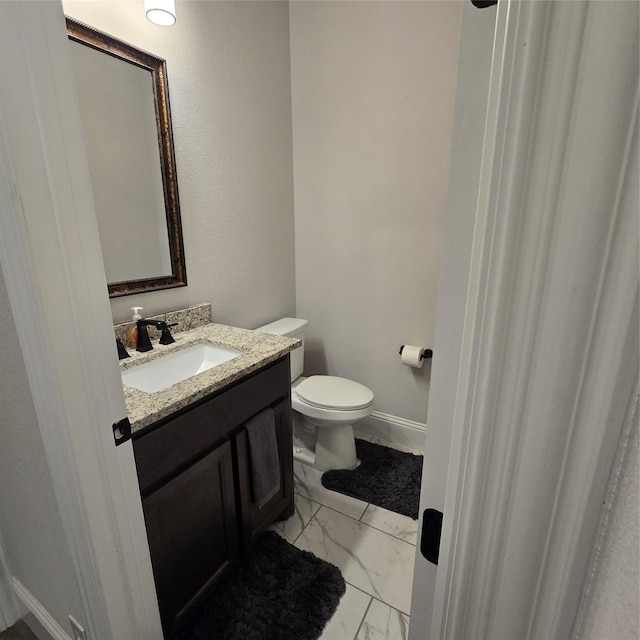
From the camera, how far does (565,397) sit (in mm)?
311

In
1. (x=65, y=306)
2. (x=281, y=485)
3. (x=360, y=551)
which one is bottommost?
(x=360, y=551)

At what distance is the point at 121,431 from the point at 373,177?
5.81ft

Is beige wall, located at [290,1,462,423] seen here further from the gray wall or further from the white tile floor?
the gray wall

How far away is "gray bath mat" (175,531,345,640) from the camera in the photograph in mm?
1211

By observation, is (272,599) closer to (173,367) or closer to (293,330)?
(173,367)

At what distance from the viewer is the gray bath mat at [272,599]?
1211mm

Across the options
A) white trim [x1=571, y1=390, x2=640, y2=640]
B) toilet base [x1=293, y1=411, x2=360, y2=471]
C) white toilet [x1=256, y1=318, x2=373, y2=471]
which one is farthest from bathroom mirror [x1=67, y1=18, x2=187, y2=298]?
white trim [x1=571, y1=390, x2=640, y2=640]

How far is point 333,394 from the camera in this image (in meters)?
1.95

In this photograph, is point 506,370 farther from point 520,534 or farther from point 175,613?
point 175,613

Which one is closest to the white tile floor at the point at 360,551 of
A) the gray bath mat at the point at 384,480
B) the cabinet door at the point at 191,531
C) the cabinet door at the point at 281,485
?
the gray bath mat at the point at 384,480

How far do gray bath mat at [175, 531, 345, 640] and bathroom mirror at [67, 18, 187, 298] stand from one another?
1192mm

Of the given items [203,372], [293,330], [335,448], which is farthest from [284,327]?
[203,372]

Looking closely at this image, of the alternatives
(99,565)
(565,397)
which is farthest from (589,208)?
(99,565)

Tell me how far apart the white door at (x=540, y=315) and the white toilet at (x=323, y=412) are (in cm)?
145
